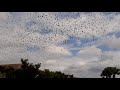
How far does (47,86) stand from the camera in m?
1.65

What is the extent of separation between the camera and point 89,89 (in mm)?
1660

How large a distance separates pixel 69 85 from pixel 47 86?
0.52ft

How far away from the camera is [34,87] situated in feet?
5.40
